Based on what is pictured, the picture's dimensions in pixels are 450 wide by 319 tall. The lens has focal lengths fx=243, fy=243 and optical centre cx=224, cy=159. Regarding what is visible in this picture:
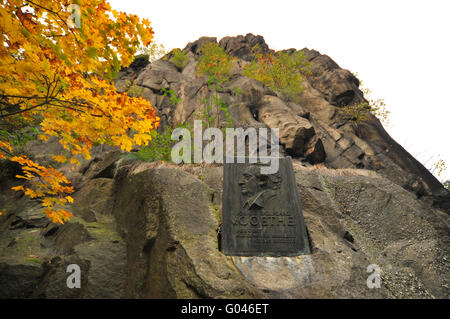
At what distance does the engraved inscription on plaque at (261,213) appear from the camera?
495 centimetres

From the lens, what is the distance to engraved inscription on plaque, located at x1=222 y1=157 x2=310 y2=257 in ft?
16.3

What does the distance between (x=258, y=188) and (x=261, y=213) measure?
62cm

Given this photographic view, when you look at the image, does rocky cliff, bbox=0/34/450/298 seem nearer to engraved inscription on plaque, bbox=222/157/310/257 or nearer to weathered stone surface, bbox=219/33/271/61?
Answer: engraved inscription on plaque, bbox=222/157/310/257

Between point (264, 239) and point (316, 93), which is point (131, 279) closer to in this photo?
point (264, 239)

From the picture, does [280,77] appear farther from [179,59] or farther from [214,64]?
[179,59]

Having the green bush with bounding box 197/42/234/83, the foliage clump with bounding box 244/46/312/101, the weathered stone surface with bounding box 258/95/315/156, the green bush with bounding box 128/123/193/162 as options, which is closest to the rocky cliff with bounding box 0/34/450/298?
the green bush with bounding box 128/123/193/162

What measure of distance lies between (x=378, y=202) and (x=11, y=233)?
10.6m

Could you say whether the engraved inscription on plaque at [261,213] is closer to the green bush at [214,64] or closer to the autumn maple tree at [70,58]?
the autumn maple tree at [70,58]

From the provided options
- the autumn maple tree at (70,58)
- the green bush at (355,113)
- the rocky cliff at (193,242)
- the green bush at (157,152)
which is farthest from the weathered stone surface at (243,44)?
the autumn maple tree at (70,58)

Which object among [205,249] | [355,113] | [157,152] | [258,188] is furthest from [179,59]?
[205,249]

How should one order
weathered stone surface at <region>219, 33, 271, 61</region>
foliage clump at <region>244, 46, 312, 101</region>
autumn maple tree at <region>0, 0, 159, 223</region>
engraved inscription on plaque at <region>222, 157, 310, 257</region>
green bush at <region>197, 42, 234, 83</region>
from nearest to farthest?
autumn maple tree at <region>0, 0, 159, 223</region> → engraved inscription on plaque at <region>222, 157, 310, 257</region> → foliage clump at <region>244, 46, 312, 101</region> → green bush at <region>197, 42, 234, 83</region> → weathered stone surface at <region>219, 33, 271, 61</region>

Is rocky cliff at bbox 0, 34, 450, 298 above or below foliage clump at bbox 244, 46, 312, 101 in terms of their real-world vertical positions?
below

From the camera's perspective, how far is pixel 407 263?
532 cm
